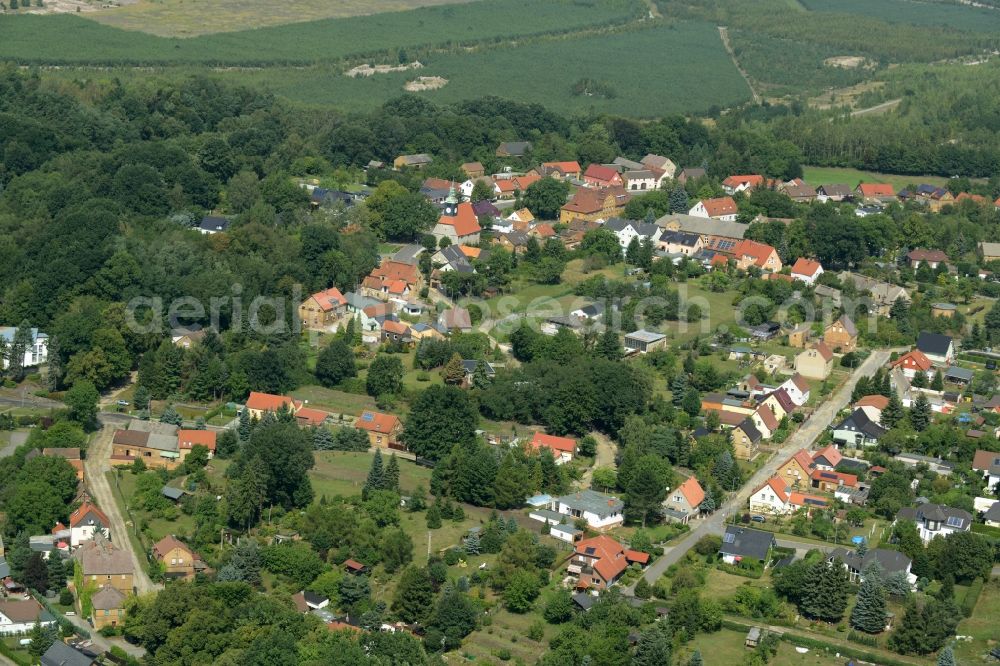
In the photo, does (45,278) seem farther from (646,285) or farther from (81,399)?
(646,285)

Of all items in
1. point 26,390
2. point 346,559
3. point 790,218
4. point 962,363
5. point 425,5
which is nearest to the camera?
point 346,559

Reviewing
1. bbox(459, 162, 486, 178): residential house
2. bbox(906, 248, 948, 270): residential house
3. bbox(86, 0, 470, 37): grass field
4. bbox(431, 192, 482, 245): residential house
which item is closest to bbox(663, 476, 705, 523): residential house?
bbox(431, 192, 482, 245): residential house

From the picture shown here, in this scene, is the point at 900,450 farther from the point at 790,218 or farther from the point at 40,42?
the point at 40,42

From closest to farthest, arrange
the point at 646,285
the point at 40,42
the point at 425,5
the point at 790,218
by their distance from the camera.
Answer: the point at 646,285, the point at 790,218, the point at 40,42, the point at 425,5

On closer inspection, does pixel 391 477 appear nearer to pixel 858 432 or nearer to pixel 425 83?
pixel 858 432

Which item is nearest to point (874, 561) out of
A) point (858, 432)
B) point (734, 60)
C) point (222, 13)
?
point (858, 432)

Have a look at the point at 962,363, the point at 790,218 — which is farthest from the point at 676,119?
the point at 962,363

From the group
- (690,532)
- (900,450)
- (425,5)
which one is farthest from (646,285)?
(425,5)

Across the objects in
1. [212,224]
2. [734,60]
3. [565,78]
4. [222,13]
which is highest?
→ [222,13]

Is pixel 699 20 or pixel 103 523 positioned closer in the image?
pixel 103 523
